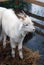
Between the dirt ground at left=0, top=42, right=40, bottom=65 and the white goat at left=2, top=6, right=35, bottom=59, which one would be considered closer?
the white goat at left=2, top=6, right=35, bottom=59

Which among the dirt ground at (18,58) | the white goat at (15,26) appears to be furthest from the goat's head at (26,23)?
the dirt ground at (18,58)

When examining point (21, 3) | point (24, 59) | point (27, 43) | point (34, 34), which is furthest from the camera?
point (21, 3)

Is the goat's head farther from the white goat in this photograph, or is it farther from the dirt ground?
the dirt ground

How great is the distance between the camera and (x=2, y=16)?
3146 mm

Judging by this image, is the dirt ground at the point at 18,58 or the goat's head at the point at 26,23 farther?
the dirt ground at the point at 18,58

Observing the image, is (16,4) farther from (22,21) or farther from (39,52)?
(22,21)

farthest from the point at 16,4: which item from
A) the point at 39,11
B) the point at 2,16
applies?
the point at 2,16

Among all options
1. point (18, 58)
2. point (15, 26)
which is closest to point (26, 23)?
point (15, 26)

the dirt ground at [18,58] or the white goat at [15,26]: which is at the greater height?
the white goat at [15,26]

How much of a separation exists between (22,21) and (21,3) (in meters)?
1.97

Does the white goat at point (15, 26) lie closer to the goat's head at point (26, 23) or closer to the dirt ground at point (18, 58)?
the goat's head at point (26, 23)

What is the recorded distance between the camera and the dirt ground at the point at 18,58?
324cm

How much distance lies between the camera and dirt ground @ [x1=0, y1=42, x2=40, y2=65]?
324cm

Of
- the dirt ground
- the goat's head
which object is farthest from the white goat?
the dirt ground
